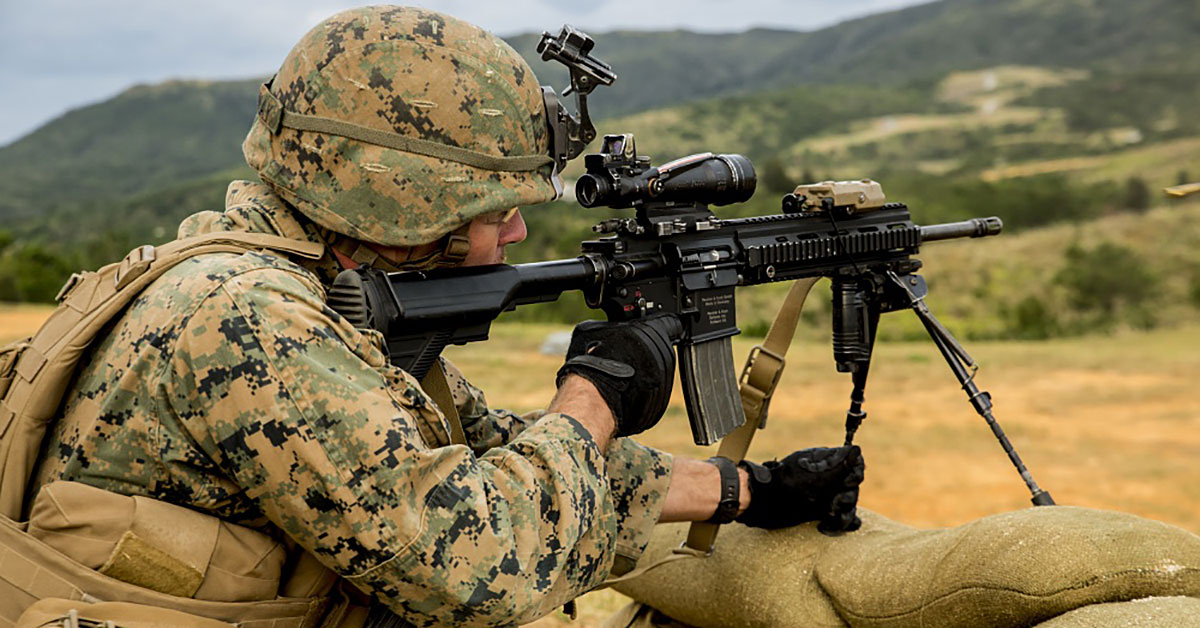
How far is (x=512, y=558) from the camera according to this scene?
2.58 m

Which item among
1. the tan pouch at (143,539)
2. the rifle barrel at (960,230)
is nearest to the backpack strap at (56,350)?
the tan pouch at (143,539)

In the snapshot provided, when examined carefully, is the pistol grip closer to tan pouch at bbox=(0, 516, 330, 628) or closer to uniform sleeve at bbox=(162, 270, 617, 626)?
uniform sleeve at bbox=(162, 270, 617, 626)

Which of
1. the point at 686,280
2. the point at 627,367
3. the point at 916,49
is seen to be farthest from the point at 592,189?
the point at 916,49

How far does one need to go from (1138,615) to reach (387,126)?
2431 millimetres

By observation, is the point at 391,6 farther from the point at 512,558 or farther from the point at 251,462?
the point at 512,558

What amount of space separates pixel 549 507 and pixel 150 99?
6337 inches

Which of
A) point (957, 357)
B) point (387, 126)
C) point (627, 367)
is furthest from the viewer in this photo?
point (957, 357)

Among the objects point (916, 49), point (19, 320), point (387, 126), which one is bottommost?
point (19, 320)

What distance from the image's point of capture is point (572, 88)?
3.39m

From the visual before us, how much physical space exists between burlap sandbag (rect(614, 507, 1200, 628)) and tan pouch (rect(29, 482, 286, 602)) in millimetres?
1979

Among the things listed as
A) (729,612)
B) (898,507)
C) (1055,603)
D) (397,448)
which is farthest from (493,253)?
(898,507)

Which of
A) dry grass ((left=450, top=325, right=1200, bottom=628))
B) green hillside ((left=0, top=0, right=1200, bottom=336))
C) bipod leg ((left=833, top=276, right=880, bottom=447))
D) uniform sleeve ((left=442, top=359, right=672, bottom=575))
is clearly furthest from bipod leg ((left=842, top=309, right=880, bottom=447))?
green hillside ((left=0, top=0, right=1200, bottom=336))

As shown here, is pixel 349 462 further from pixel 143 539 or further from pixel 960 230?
pixel 960 230

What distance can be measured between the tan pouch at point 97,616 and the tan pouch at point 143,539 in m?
0.06
